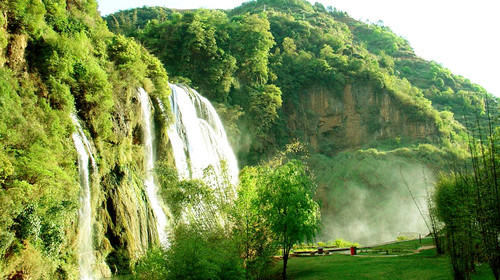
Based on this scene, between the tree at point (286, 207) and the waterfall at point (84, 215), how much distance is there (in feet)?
26.2

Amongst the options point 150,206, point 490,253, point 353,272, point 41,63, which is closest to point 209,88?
point 150,206

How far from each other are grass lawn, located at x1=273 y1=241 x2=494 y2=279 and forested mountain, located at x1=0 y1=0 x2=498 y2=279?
15.6 feet

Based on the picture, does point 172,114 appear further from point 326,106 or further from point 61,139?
point 326,106

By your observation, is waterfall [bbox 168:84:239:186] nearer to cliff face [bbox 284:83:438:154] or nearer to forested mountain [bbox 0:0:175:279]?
forested mountain [bbox 0:0:175:279]

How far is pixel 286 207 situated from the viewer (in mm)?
21109

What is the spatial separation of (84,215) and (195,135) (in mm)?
16698

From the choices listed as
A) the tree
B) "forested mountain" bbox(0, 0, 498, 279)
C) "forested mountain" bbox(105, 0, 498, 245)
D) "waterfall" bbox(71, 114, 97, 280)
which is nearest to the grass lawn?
the tree

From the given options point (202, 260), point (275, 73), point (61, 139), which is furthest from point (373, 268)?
point (275, 73)

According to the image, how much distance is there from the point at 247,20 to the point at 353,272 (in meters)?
48.0

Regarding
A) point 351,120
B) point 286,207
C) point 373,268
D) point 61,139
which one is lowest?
point 373,268

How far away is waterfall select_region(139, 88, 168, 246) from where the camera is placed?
28203 millimetres

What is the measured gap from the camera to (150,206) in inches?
1063

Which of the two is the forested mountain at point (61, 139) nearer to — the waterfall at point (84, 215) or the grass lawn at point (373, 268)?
the waterfall at point (84, 215)

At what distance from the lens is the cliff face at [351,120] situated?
6281cm
